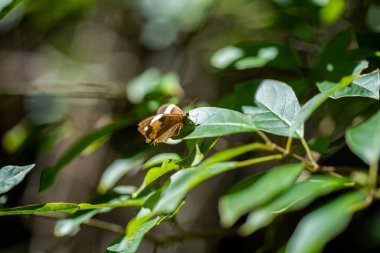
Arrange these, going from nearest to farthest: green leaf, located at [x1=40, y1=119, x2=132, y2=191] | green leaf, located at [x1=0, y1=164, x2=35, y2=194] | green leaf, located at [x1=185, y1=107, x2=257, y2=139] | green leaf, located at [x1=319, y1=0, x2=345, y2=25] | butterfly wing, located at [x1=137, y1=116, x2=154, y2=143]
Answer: green leaf, located at [x1=185, y1=107, x2=257, y2=139], green leaf, located at [x1=0, y1=164, x2=35, y2=194], butterfly wing, located at [x1=137, y1=116, x2=154, y2=143], green leaf, located at [x1=40, y1=119, x2=132, y2=191], green leaf, located at [x1=319, y1=0, x2=345, y2=25]

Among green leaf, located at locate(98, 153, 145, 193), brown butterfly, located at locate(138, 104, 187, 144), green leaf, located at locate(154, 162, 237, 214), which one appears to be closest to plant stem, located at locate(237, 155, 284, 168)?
green leaf, located at locate(154, 162, 237, 214)

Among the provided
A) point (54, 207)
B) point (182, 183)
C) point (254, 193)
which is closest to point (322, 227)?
point (254, 193)

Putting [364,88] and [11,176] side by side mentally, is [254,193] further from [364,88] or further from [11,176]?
[11,176]

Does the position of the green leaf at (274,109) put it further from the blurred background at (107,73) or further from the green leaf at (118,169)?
the blurred background at (107,73)

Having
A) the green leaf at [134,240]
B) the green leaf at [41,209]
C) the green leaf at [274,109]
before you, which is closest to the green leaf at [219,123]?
the green leaf at [274,109]

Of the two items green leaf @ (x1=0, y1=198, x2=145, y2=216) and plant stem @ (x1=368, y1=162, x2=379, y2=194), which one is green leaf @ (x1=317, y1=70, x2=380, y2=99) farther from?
green leaf @ (x1=0, y1=198, x2=145, y2=216)
